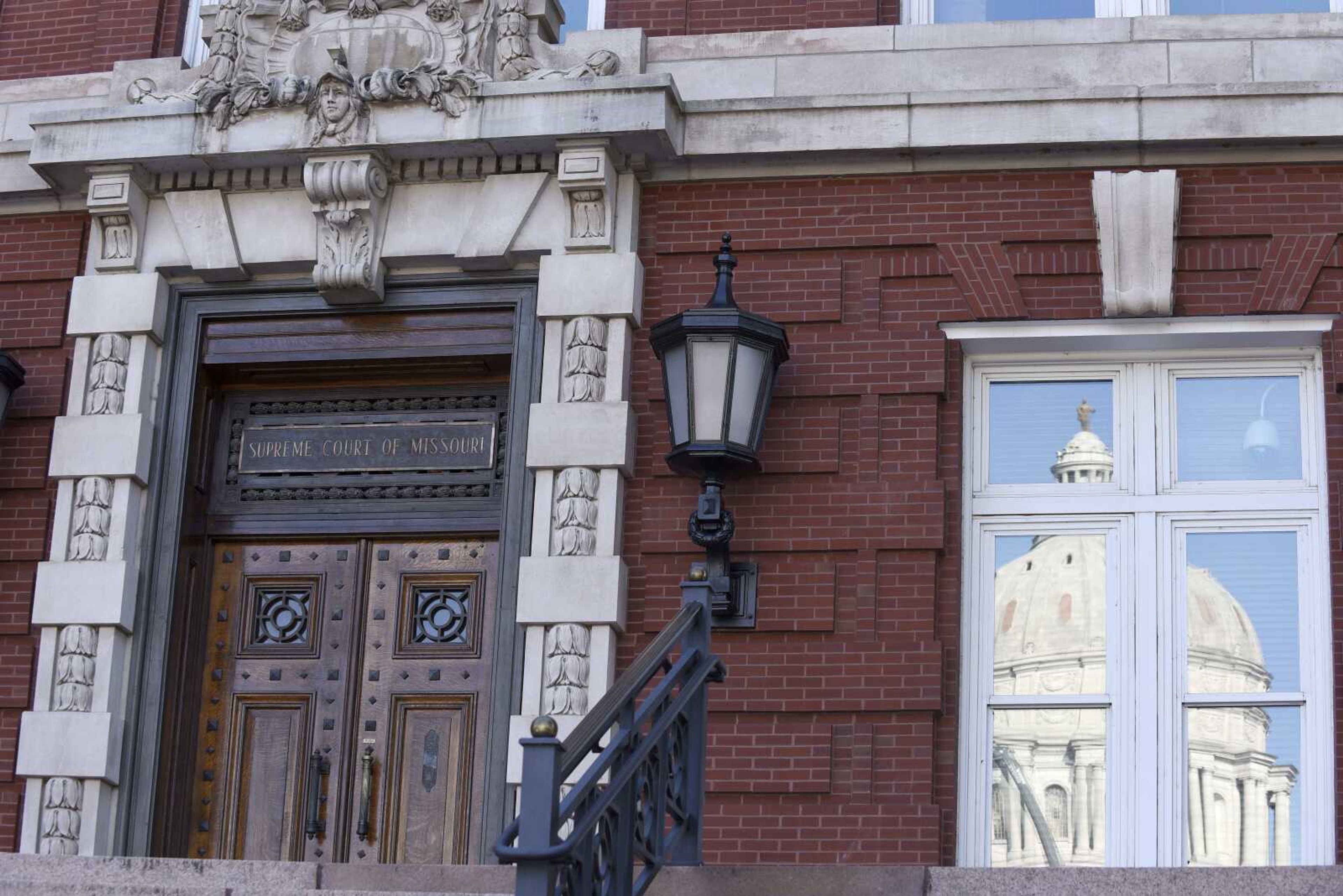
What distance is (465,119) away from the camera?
9867mm

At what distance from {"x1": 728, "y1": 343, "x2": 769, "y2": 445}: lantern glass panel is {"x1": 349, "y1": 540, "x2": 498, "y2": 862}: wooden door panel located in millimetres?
1454

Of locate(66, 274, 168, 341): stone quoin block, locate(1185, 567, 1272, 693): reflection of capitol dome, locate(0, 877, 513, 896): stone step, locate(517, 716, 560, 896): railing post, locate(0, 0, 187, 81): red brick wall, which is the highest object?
locate(0, 0, 187, 81): red brick wall

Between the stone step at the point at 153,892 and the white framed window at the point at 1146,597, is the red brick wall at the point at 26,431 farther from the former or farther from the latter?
the white framed window at the point at 1146,597

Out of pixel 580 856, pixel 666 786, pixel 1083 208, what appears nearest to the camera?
pixel 580 856

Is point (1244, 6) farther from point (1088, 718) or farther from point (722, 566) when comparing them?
point (722, 566)

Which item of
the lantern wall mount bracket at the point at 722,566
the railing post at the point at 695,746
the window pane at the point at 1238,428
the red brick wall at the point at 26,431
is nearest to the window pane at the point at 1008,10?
the window pane at the point at 1238,428

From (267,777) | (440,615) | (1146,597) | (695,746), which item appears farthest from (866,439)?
(267,777)

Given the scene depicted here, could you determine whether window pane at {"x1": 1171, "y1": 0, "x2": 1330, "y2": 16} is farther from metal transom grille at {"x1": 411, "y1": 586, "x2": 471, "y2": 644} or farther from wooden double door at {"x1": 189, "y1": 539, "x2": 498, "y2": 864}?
metal transom grille at {"x1": 411, "y1": 586, "x2": 471, "y2": 644}

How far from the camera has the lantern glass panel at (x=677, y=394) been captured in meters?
9.07

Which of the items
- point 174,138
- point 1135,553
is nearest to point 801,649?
point 1135,553

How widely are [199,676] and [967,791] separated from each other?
11.9 ft

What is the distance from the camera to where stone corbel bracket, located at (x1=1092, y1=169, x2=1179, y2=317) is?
31.1ft

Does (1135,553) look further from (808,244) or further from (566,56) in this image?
(566,56)

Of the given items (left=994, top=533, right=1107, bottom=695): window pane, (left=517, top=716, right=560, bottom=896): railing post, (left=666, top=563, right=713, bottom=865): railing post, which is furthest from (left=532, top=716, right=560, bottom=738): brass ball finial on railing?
(left=994, top=533, right=1107, bottom=695): window pane
